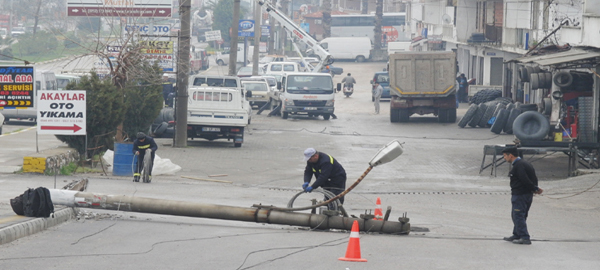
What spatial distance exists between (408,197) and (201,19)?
94.6 meters

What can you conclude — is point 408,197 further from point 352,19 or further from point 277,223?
point 352,19

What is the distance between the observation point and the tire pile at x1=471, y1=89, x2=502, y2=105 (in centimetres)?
3856

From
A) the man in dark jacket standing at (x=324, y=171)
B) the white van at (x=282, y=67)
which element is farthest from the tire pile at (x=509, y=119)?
the white van at (x=282, y=67)

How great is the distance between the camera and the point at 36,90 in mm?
29672

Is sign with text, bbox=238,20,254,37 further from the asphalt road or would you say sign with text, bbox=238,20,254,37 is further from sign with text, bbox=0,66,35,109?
sign with text, bbox=0,66,35,109

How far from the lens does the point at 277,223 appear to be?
11.4 m

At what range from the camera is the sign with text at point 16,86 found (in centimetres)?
1683

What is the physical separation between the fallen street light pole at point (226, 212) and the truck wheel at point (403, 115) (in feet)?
74.6

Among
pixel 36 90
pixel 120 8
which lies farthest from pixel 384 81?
pixel 120 8

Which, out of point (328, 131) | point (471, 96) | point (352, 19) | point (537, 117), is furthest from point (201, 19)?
point (537, 117)

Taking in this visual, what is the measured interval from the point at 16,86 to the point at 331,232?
352 inches

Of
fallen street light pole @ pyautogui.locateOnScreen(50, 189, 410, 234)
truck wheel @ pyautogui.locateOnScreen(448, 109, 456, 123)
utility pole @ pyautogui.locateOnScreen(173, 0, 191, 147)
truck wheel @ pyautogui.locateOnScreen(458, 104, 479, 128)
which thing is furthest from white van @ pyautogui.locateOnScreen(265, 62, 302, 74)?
fallen street light pole @ pyautogui.locateOnScreen(50, 189, 410, 234)

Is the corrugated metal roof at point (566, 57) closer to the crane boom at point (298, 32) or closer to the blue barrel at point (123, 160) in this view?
the blue barrel at point (123, 160)

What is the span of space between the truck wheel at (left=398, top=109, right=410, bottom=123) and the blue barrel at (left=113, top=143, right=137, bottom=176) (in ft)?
→ 58.0
